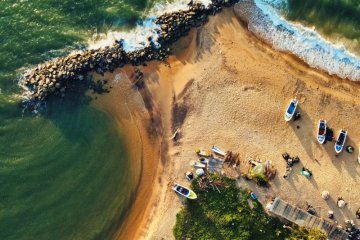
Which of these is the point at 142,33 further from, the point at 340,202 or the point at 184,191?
the point at 340,202

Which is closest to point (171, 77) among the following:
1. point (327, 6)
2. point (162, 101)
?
point (162, 101)

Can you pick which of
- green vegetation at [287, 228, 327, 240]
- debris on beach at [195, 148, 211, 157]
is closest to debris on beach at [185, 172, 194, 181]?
debris on beach at [195, 148, 211, 157]

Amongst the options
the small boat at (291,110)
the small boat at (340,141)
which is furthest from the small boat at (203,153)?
the small boat at (340,141)

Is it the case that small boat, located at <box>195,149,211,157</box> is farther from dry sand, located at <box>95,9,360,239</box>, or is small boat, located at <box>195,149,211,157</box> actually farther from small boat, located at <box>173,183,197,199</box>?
small boat, located at <box>173,183,197,199</box>

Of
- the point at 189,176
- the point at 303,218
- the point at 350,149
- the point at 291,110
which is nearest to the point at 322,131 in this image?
the point at 350,149

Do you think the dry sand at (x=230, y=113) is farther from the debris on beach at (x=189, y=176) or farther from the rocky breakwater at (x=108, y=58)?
the rocky breakwater at (x=108, y=58)
